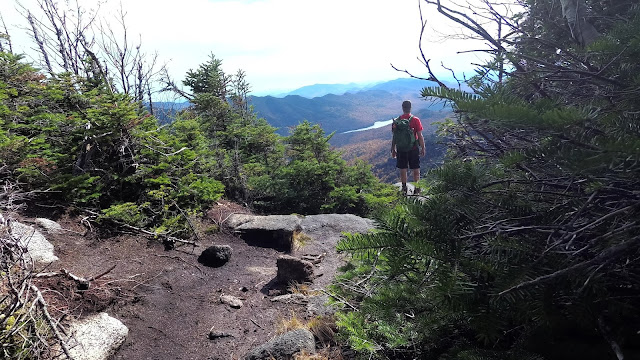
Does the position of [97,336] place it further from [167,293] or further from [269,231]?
[269,231]

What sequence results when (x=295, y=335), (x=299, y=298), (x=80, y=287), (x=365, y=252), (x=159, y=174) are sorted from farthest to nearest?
(x=159, y=174)
(x=299, y=298)
(x=80, y=287)
(x=295, y=335)
(x=365, y=252)

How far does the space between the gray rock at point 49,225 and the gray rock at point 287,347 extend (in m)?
3.51

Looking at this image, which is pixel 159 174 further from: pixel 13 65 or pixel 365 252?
pixel 365 252

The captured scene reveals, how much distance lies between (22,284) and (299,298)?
3.01 m

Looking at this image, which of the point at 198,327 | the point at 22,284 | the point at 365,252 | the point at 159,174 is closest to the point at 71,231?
the point at 159,174

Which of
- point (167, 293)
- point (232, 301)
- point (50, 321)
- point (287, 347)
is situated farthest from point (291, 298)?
point (50, 321)

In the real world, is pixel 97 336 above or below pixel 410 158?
below

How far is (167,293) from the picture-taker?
4625mm

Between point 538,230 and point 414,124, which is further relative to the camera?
point 414,124

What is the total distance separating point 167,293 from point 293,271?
171 cm

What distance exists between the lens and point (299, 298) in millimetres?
4801

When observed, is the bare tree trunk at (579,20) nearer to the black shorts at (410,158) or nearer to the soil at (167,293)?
the soil at (167,293)

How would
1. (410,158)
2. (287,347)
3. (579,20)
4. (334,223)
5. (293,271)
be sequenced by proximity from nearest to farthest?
1. (579,20)
2. (287,347)
3. (293,271)
4. (410,158)
5. (334,223)

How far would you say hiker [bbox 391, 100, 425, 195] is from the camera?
7.32 meters
